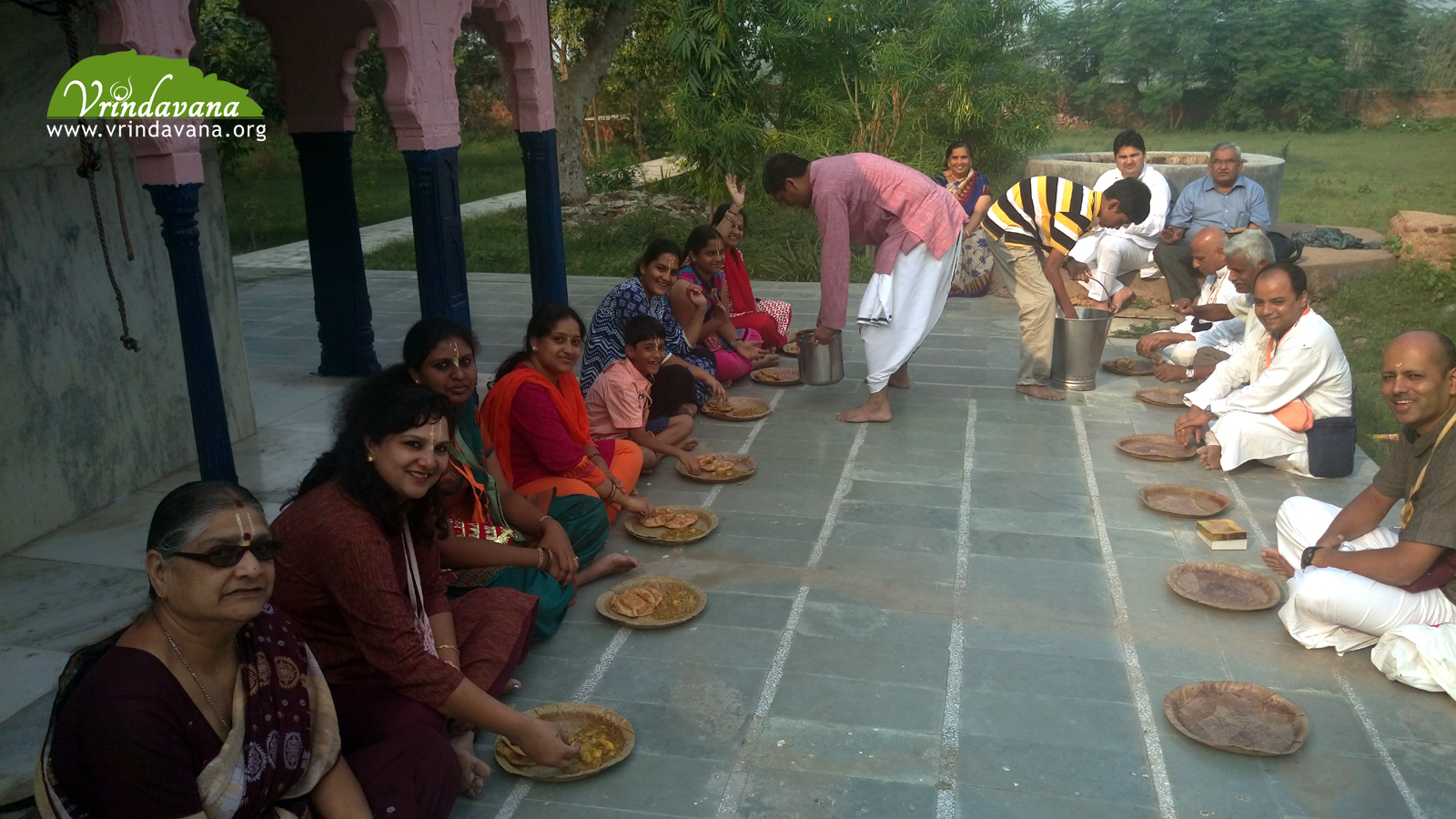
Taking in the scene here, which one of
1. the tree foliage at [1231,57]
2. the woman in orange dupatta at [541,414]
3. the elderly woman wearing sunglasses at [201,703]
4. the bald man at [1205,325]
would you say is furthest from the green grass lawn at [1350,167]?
the elderly woman wearing sunglasses at [201,703]

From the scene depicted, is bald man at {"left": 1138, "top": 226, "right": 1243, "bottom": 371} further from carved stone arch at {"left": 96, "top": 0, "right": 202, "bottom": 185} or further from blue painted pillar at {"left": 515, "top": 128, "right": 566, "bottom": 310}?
carved stone arch at {"left": 96, "top": 0, "right": 202, "bottom": 185}

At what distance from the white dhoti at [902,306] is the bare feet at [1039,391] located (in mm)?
875

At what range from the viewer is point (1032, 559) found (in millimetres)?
4457

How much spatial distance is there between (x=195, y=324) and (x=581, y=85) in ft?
40.0

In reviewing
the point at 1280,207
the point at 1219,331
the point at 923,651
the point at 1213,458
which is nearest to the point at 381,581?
the point at 923,651

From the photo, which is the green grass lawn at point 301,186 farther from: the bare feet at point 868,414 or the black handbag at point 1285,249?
the black handbag at point 1285,249

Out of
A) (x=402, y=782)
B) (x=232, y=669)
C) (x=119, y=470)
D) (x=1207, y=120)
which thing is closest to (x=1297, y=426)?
(x=402, y=782)

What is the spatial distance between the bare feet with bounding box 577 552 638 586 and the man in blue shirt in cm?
581

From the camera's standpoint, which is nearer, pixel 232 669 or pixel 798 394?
pixel 232 669

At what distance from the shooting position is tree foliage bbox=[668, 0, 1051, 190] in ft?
37.8

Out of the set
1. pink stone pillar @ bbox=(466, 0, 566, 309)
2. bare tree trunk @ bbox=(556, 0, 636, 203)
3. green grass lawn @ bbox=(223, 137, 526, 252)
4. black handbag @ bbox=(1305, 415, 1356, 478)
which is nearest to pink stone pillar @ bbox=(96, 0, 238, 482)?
pink stone pillar @ bbox=(466, 0, 566, 309)

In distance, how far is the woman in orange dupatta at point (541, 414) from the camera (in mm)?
4238

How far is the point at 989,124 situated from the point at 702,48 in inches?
127

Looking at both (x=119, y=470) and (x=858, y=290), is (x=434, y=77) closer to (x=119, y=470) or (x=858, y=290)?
(x=119, y=470)
